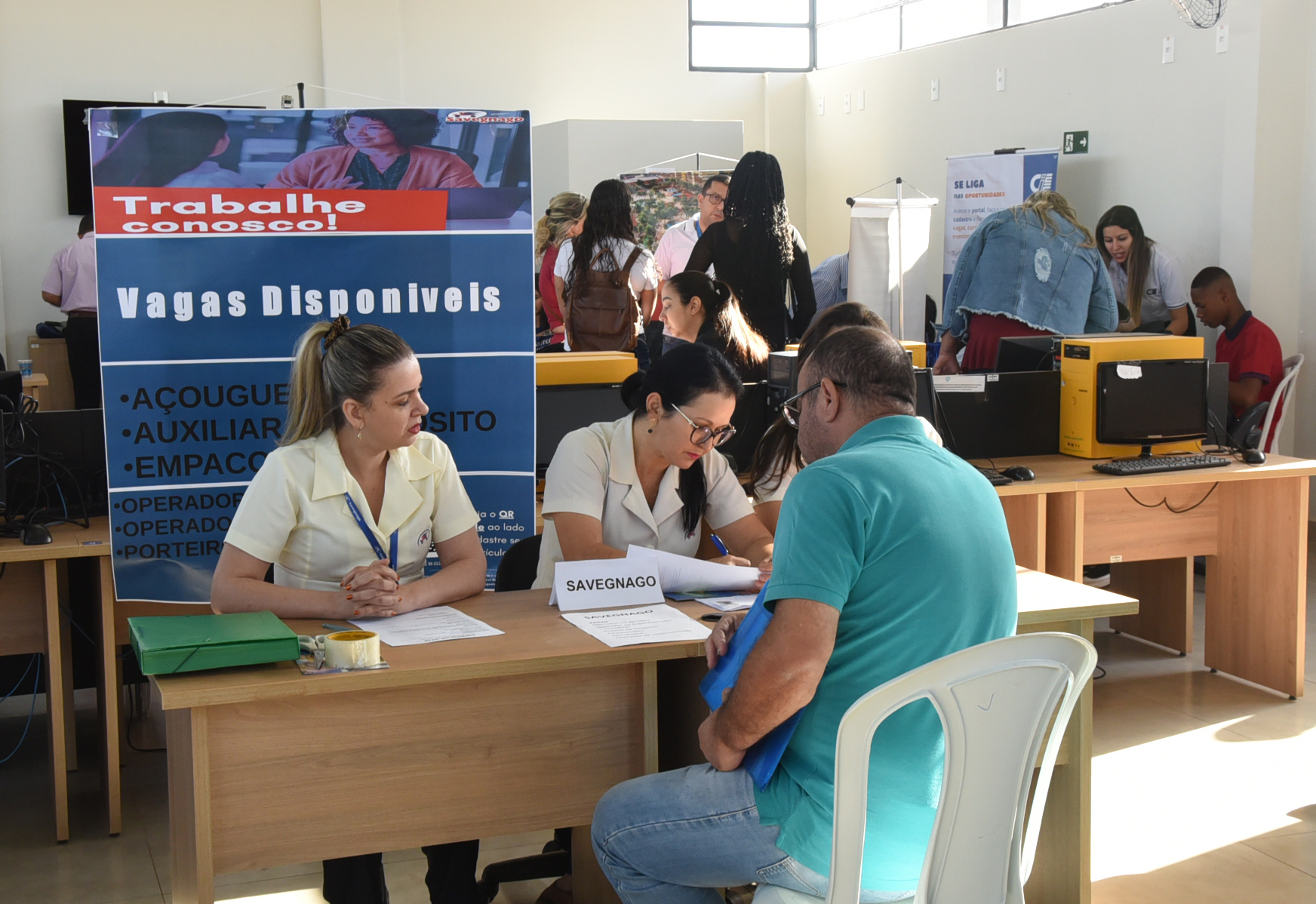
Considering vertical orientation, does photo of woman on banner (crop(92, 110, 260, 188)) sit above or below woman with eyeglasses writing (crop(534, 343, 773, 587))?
above

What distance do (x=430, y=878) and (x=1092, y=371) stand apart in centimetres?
284

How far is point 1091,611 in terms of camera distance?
2332 millimetres

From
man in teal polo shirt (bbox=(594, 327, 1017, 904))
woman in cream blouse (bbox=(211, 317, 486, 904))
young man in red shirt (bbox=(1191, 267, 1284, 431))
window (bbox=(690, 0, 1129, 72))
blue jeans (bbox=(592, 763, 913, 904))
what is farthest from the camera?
window (bbox=(690, 0, 1129, 72))

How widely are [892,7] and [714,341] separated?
20.5 ft

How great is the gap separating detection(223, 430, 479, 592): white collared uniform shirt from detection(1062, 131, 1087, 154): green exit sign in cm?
617

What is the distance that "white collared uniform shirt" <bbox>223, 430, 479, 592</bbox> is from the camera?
2.41 metres

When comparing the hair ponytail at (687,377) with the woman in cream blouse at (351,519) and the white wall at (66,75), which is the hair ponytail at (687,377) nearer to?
the woman in cream blouse at (351,519)

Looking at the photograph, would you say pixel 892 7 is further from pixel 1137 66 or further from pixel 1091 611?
pixel 1091 611

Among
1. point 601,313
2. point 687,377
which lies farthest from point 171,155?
point 601,313

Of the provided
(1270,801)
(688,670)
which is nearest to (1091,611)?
(688,670)

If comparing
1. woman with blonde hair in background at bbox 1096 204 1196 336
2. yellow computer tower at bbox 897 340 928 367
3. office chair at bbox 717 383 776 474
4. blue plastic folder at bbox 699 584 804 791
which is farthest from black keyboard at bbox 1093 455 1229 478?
woman with blonde hair in background at bbox 1096 204 1196 336

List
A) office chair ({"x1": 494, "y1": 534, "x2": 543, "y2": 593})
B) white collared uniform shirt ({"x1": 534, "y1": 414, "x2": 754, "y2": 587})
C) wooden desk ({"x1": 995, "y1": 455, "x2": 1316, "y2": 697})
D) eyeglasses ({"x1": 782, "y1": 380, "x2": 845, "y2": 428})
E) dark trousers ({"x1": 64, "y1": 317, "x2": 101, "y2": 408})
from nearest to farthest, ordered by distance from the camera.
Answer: eyeglasses ({"x1": 782, "y1": 380, "x2": 845, "y2": 428})
white collared uniform shirt ({"x1": 534, "y1": 414, "x2": 754, "y2": 587})
office chair ({"x1": 494, "y1": 534, "x2": 543, "y2": 593})
wooden desk ({"x1": 995, "y1": 455, "x2": 1316, "y2": 697})
dark trousers ({"x1": 64, "y1": 317, "x2": 101, "y2": 408})

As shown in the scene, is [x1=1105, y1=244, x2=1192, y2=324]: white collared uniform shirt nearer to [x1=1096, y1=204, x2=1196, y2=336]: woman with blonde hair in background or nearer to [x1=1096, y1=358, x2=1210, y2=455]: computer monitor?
[x1=1096, y1=204, x2=1196, y2=336]: woman with blonde hair in background

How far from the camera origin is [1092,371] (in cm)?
423
